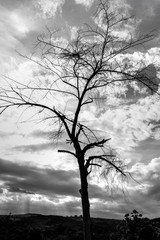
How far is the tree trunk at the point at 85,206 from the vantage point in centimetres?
779

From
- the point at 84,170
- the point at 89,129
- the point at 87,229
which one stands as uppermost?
the point at 89,129

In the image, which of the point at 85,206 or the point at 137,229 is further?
the point at 137,229

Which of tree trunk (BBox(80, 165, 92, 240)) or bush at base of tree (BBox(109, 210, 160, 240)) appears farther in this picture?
bush at base of tree (BBox(109, 210, 160, 240))

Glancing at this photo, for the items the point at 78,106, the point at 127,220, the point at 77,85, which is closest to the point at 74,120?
the point at 78,106

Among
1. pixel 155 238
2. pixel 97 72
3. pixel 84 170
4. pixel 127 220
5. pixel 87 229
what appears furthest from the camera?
pixel 127 220

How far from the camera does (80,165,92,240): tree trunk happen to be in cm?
779

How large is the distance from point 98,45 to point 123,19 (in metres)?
1.15

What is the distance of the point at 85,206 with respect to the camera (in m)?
8.00

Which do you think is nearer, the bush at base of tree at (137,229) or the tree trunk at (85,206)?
the tree trunk at (85,206)

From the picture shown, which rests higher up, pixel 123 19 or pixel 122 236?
pixel 123 19

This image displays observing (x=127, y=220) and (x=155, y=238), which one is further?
(x=127, y=220)

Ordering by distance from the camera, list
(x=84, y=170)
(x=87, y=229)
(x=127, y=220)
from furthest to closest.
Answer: (x=127, y=220), (x=84, y=170), (x=87, y=229)

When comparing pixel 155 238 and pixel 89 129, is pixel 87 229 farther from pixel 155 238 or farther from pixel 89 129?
pixel 155 238

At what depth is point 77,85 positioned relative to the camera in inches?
370
